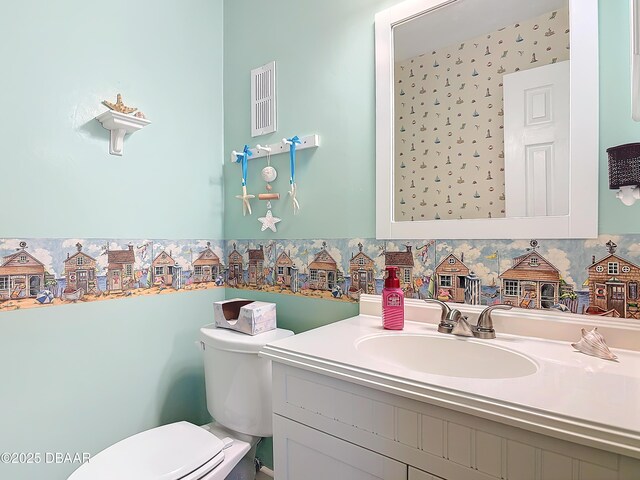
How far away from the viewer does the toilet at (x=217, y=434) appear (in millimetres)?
1087

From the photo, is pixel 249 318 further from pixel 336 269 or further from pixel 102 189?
pixel 102 189

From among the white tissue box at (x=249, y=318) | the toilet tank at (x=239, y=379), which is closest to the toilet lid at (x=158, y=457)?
the toilet tank at (x=239, y=379)

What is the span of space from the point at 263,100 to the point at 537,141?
3.88ft

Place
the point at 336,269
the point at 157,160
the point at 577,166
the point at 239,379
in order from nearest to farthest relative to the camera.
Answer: the point at 577,166, the point at 239,379, the point at 336,269, the point at 157,160

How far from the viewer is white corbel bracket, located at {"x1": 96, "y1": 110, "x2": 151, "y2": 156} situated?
4.35 ft

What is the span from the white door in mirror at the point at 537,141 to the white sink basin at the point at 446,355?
16.8 inches

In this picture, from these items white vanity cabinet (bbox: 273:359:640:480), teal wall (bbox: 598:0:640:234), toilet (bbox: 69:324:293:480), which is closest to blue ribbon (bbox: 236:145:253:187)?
toilet (bbox: 69:324:293:480)

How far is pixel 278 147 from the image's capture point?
160 cm

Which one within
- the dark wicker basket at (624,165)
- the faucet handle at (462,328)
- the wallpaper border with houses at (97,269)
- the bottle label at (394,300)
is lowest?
the faucet handle at (462,328)

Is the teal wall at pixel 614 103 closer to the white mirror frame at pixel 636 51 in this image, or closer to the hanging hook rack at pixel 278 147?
the white mirror frame at pixel 636 51

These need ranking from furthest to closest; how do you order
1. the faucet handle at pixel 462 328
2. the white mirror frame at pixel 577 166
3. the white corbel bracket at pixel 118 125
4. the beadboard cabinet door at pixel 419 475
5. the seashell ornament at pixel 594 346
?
1. the white corbel bracket at pixel 118 125
2. the faucet handle at pixel 462 328
3. the white mirror frame at pixel 577 166
4. the seashell ornament at pixel 594 346
5. the beadboard cabinet door at pixel 419 475

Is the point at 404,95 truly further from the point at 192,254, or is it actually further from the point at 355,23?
the point at 192,254

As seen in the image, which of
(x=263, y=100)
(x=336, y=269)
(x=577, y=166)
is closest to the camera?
(x=577, y=166)

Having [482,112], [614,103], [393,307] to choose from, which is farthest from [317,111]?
[614,103]
